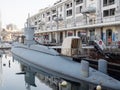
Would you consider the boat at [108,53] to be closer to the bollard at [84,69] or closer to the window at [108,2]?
the bollard at [84,69]

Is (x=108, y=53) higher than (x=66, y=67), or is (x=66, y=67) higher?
(x=108, y=53)

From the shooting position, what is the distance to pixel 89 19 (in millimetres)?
73062

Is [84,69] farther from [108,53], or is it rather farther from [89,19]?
[89,19]

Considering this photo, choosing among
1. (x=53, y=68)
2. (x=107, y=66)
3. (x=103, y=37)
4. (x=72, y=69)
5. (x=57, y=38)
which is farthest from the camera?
(x=57, y=38)

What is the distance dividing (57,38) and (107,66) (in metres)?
63.0

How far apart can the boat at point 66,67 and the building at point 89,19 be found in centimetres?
1233

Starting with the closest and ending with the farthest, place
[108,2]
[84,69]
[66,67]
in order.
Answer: [84,69] < [66,67] < [108,2]

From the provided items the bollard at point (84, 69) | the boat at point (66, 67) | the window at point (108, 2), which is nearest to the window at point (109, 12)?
the window at point (108, 2)

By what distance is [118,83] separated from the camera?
29844 mm

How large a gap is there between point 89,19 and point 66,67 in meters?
36.2

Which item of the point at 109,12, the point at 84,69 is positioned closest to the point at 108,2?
the point at 109,12

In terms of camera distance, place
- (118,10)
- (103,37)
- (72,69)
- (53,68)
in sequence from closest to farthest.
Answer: (72,69), (53,68), (118,10), (103,37)

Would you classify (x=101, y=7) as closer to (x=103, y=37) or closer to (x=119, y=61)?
(x=103, y=37)

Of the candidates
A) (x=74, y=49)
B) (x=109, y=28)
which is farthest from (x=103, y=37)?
(x=74, y=49)
